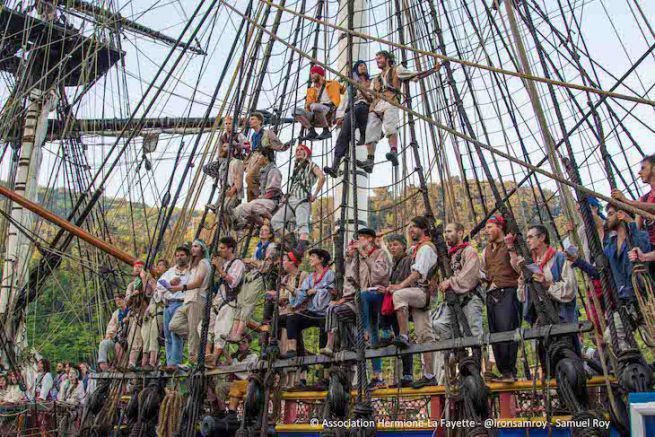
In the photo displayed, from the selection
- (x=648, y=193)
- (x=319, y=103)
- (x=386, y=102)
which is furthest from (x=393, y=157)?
(x=648, y=193)

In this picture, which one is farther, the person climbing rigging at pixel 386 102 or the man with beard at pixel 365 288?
the person climbing rigging at pixel 386 102

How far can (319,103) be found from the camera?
25.3 ft

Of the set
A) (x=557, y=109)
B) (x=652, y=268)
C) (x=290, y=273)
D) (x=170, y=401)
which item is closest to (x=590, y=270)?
(x=652, y=268)

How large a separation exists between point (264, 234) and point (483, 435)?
3.18 m

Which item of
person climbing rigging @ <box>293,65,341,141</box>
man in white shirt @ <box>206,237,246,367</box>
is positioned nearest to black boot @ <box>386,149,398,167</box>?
person climbing rigging @ <box>293,65,341,141</box>

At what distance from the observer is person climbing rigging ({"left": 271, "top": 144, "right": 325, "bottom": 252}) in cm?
688

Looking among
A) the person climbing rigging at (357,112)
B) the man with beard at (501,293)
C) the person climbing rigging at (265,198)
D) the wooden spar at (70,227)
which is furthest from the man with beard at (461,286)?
the wooden spar at (70,227)

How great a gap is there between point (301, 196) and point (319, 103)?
1.18 m

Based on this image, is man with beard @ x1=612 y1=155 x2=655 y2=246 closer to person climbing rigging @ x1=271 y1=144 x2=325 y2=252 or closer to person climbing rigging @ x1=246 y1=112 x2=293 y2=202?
person climbing rigging @ x1=271 y1=144 x2=325 y2=252

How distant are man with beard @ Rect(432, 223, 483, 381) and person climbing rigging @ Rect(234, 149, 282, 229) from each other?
2.25m

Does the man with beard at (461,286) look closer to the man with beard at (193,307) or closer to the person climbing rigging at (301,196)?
the person climbing rigging at (301,196)

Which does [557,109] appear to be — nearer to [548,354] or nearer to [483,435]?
[548,354]

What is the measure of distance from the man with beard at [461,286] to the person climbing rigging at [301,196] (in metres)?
1.69

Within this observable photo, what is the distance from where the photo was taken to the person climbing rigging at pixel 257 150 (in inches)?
294
